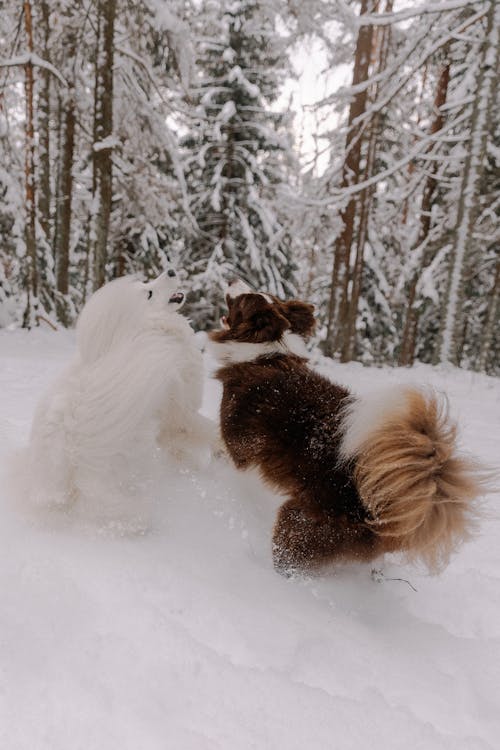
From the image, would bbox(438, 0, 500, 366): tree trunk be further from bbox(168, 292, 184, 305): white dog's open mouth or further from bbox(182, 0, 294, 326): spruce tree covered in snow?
bbox(168, 292, 184, 305): white dog's open mouth

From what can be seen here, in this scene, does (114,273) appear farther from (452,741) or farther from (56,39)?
(452,741)

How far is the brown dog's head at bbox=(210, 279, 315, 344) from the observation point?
140 inches

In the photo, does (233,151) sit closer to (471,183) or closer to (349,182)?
(349,182)

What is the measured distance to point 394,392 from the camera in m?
2.18

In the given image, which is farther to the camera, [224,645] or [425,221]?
[425,221]

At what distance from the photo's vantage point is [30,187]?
1016cm

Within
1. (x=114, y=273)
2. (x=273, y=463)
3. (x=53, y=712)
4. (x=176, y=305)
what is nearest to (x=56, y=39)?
(x=114, y=273)

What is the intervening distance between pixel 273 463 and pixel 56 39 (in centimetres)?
1279

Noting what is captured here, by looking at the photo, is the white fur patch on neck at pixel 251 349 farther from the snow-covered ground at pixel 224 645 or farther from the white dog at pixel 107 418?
the snow-covered ground at pixel 224 645

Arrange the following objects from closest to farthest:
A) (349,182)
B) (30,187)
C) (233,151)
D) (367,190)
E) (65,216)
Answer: (30,187)
(349,182)
(367,190)
(65,216)
(233,151)

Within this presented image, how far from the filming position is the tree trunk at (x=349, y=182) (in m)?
10.8

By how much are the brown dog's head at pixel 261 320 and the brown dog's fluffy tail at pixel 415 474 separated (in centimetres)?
150

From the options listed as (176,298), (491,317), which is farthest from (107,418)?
(491,317)

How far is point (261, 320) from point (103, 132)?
8.46 metres
